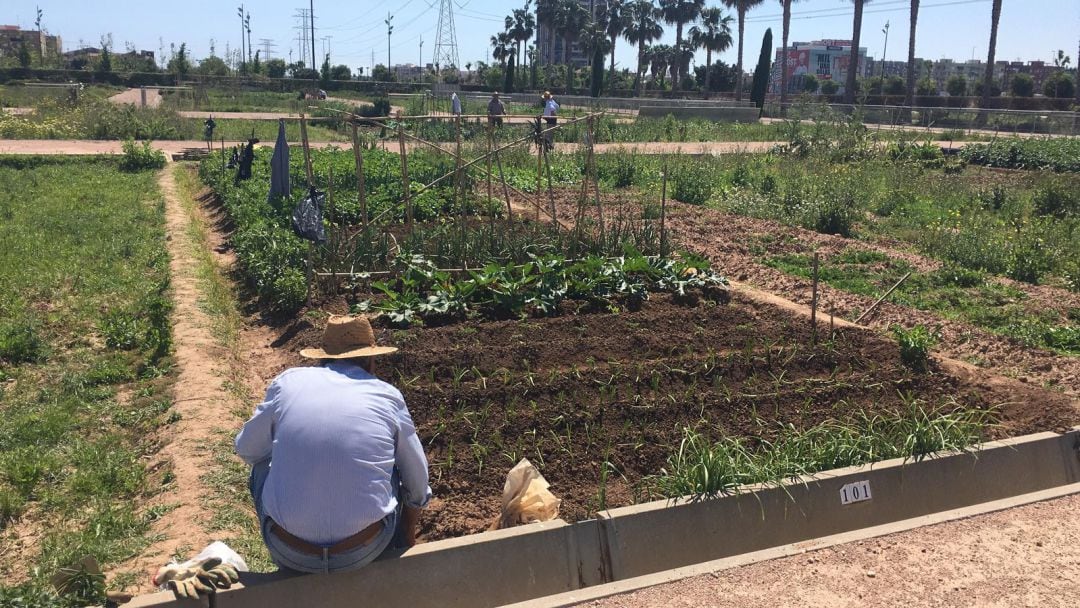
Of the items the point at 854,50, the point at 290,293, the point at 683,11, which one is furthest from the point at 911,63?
the point at 290,293

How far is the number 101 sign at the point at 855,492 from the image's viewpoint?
5516 millimetres

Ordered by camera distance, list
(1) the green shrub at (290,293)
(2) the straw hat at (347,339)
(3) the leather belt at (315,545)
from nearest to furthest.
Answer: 1. (3) the leather belt at (315,545)
2. (2) the straw hat at (347,339)
3. (1) the green shrub at (290,293)

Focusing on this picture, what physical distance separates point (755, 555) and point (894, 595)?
0.71 meters

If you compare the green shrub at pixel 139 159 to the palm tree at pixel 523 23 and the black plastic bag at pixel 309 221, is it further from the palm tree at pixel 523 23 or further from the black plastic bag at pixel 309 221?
the palm tree at pixel 523 23

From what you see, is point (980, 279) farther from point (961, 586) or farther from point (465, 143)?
point (465, 143)

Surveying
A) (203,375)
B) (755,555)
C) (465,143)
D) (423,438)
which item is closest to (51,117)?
(465,143)

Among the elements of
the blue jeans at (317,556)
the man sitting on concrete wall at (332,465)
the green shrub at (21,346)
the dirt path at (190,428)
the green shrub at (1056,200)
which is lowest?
the dirt path at (190,428)

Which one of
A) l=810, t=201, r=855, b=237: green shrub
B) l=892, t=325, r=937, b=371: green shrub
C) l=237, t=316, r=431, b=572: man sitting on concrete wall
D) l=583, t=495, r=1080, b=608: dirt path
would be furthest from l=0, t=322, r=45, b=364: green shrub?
l=810, t=201, r=855, b=237: green shrub

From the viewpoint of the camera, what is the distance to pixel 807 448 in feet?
19.7

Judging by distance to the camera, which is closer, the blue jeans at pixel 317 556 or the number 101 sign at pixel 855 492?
the blue jeans at pixel 317 556

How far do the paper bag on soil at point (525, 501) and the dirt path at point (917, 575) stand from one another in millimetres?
742

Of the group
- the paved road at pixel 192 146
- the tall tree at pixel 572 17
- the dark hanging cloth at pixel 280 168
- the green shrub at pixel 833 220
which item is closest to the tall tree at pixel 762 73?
the paved road at pixel 192 146

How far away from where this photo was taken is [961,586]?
4629 millimetres

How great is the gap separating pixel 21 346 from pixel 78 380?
108cm
